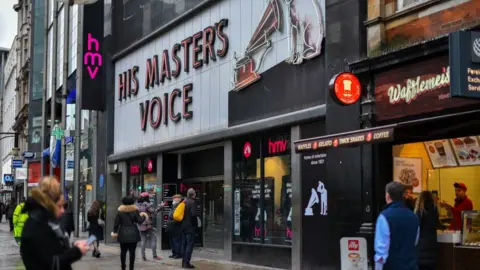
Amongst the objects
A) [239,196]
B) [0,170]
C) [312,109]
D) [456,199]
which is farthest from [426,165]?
[0,170]

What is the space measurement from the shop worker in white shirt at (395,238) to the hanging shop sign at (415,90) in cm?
340

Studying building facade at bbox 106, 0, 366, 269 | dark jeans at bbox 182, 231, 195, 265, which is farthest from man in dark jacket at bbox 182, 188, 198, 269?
building facade at bbox 106, 0, 366, 269

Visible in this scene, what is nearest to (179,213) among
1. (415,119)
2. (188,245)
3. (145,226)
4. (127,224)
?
(188,245)

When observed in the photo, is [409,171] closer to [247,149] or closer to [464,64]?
[464,64]

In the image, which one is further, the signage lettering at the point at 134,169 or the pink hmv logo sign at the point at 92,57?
the pink hmv logo sign at the point at 92,57

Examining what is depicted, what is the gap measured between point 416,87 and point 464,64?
189 cm

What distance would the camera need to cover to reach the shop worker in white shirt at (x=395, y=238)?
686 centimetres

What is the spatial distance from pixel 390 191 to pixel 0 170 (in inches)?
3393

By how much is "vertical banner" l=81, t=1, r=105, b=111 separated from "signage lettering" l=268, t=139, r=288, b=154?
11.4m

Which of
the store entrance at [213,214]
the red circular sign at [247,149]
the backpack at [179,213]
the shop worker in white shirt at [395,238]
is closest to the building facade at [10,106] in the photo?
the store entrance at [213,214]

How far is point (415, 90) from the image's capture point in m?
10.7

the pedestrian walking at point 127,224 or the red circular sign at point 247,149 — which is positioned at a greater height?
the red circular sign at point 247,149

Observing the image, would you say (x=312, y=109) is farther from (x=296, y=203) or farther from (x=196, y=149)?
(x=196, y=149)

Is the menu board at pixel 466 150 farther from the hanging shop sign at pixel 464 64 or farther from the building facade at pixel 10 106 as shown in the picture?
the building facade at pixel 10 106
